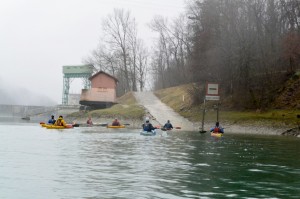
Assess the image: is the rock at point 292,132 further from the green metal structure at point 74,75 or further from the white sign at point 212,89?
the green metal structure at point 74,75

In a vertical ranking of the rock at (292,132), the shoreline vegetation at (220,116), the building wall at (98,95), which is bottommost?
the rock at (292,132)

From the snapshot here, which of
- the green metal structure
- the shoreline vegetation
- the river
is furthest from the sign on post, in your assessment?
the green metal structure

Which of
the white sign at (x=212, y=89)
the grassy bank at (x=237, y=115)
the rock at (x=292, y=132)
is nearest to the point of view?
the rock at (x=292, y=132)

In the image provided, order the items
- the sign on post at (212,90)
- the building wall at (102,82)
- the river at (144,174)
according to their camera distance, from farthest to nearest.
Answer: the building wall at (102,82) → the sign on post at (212,90) → the river at (144,174)

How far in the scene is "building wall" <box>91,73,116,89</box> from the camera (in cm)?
7788

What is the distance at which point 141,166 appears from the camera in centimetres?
1772

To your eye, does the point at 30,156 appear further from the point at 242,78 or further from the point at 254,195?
the point at 242,78

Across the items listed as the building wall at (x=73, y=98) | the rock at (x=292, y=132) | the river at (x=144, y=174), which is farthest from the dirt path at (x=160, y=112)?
the building wall at (x=73, y=98)

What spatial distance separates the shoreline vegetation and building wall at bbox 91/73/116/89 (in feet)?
16.1

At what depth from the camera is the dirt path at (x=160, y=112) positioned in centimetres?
5422

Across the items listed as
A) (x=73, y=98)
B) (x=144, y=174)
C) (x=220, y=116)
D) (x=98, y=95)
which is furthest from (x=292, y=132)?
(x=73, y=98)

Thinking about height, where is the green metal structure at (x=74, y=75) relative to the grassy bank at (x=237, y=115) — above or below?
above

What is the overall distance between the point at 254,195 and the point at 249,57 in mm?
42111

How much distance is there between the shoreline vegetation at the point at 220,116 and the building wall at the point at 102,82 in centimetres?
492
